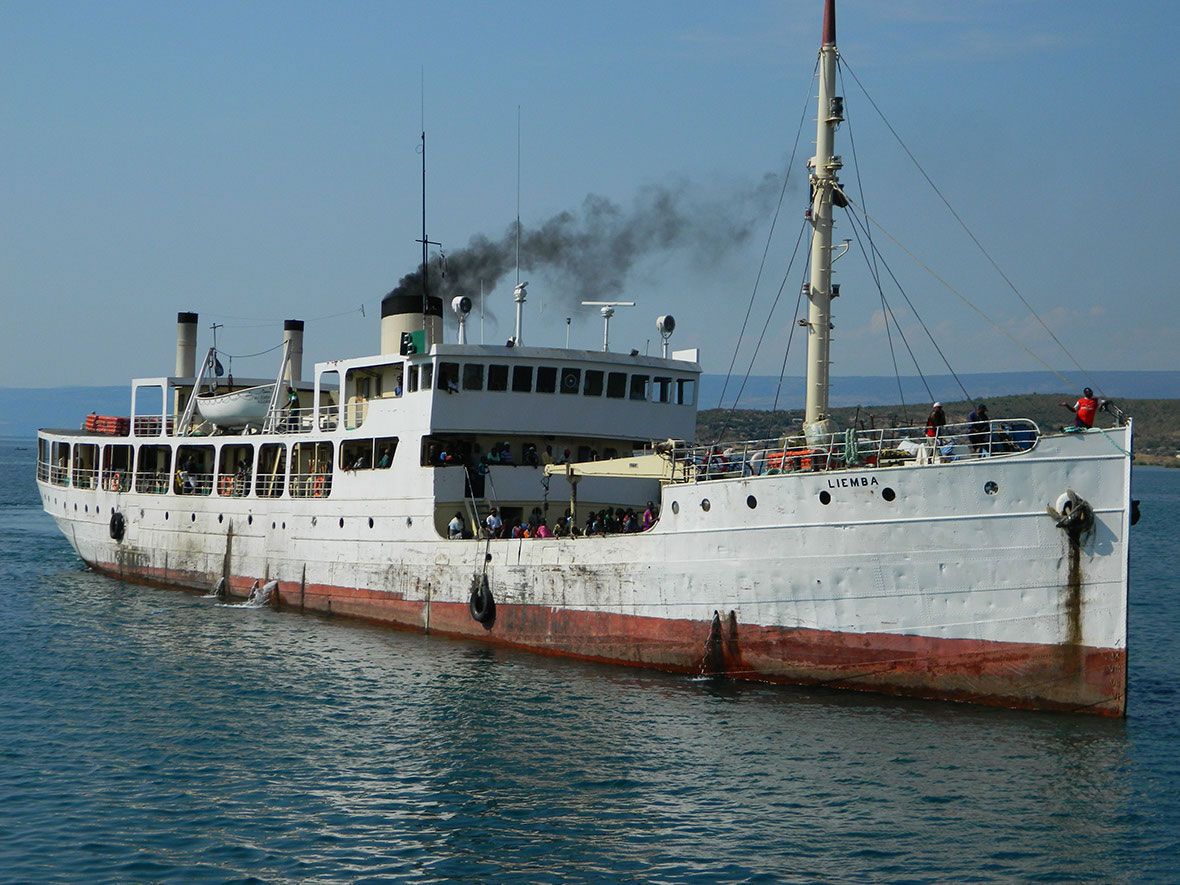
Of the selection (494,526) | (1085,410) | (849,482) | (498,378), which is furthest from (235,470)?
(1085,410)

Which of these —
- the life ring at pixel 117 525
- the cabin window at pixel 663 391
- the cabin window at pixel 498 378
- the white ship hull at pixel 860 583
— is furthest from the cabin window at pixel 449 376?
the life ring at pixel 117 525

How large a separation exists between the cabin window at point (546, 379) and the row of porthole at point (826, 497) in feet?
23.6

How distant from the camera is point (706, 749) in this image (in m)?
21.0

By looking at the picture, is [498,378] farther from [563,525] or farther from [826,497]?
[826,497]

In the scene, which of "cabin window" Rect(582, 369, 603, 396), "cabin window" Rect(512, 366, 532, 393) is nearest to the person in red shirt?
"cabin window" Rect(582, 369, 603, 396)

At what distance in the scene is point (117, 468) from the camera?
4575 cm

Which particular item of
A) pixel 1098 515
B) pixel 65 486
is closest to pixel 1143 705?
pixel 1098 515

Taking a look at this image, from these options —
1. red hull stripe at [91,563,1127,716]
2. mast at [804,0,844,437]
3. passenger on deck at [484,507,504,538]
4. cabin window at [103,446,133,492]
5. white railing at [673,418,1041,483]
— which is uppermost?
mast at [804,0,844,437]

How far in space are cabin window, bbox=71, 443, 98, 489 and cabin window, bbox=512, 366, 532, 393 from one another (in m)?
21.5

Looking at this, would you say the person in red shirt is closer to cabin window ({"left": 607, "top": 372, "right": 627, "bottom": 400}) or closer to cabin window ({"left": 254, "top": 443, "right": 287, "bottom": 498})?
cabin window ({"left": 607, "top": 372, "right": 627, "bottom": 400})

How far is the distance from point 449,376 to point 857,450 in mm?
11171

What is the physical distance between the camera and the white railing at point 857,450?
2230 cm

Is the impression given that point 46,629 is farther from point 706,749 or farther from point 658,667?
point 706,749

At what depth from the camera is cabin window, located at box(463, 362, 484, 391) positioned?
3105 centimetres
